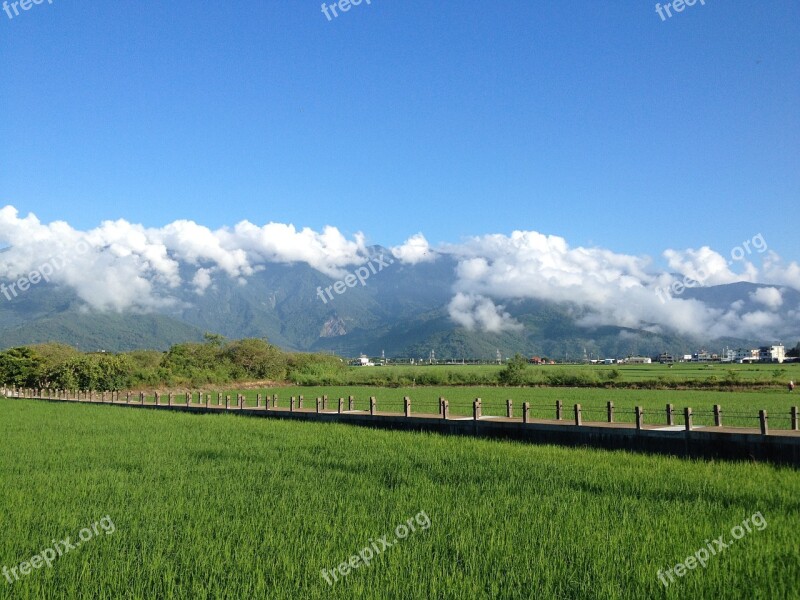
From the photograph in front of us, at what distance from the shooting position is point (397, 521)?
901cm

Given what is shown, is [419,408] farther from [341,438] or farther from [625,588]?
[625,588]

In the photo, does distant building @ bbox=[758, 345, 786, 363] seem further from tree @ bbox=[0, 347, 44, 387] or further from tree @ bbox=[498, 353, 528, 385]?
tree @ bbox=[0, 347, 44, 387]

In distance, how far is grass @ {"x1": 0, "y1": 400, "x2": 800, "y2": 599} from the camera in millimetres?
6508

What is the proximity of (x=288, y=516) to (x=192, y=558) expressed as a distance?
2062 mm

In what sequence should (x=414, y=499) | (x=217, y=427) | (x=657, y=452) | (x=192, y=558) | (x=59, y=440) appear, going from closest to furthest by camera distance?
(x=192, y=558)
(x=414, y=499)
(x=657, y=452)
(x=59, y=440)
(x=217, y=427)

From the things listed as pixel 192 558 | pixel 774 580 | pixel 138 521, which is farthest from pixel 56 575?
pixel 774 580

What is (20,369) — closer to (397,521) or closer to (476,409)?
(476,409)

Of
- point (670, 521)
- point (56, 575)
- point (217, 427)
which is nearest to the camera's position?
point (56, 575)

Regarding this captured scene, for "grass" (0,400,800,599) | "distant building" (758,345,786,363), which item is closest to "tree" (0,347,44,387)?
"grass" (0,400,800,599)

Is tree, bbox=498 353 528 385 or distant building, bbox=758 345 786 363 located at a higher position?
tree, bbox=498 353 528 385

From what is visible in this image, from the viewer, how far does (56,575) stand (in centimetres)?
681

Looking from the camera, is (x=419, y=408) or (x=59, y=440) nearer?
(x=59, y=440)

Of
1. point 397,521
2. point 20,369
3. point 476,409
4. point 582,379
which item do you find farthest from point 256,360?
point 397,521

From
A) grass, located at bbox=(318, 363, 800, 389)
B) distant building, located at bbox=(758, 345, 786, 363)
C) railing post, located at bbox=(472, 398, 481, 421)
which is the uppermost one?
railing post, located at bbox=(472, 398, 481, 421)
